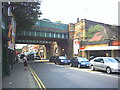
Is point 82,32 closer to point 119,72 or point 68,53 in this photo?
point 68,53

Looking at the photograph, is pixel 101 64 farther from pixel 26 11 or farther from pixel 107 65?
pixel 26 11

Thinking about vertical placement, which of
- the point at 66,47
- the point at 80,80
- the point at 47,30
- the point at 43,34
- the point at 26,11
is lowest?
the point at 80,80

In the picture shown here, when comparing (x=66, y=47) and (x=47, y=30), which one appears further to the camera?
(x=66, y=47)

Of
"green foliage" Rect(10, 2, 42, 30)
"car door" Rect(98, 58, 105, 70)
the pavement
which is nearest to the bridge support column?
"green foliage" Rect(10, 2, 42, 30)

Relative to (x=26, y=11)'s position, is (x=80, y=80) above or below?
below

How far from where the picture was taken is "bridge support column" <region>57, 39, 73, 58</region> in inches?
1816

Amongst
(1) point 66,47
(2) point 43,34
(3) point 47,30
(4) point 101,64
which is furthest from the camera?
(1) point 66,47

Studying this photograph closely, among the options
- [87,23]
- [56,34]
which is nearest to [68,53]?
[56,34]

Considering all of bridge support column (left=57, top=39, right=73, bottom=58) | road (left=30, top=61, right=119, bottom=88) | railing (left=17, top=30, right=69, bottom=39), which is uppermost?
railing (left=17, top=30, right=69, bottom=39)

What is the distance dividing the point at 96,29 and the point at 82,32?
3803 millimetres

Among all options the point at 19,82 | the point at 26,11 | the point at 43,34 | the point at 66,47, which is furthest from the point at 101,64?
the point at 66,47

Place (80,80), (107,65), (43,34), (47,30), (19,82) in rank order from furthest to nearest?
(47,30) < (43,34) < (107,65) < (80,80) < (19,82)

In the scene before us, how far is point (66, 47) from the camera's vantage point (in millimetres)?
48219

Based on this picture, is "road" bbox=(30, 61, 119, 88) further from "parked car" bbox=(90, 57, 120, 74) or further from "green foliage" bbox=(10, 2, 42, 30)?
"green foliage" bbox=(10, 2, 42, 30)
